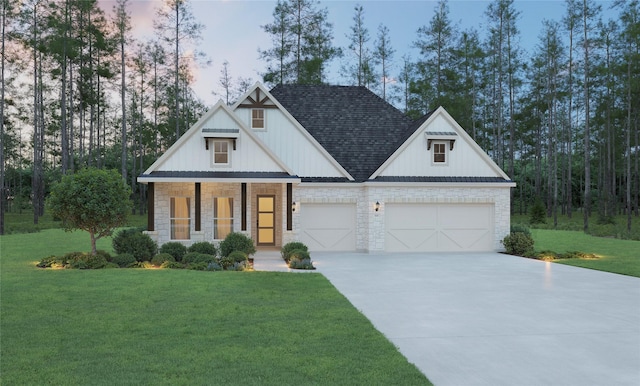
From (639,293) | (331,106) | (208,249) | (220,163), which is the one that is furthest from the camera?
(331,106)

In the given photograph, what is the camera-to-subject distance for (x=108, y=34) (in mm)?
37625

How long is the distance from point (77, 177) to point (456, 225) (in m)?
14.4

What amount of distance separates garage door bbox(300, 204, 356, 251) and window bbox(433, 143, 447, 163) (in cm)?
402

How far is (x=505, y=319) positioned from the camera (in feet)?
27.2

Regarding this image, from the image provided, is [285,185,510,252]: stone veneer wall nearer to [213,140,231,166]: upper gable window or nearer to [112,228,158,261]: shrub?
[213,140,231,166]: upper gable window

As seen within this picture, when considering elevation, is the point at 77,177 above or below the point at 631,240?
above

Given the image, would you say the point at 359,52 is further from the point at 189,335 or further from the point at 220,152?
the point at 189,335

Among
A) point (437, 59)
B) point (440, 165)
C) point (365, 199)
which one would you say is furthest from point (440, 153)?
point (437, 59)

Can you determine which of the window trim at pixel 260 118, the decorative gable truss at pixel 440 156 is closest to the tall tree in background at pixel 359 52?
the decorative gable truss at pixel 440 156

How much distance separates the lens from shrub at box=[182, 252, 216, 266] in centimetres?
1521

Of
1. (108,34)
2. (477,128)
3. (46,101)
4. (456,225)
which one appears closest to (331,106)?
(456,225)

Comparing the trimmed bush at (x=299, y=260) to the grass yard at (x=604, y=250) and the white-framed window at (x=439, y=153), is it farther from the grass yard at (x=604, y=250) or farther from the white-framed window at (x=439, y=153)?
the grass yard at (x=604, y=250)

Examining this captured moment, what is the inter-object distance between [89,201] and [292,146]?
850 cm

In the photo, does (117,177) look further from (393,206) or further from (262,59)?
(262,59)
